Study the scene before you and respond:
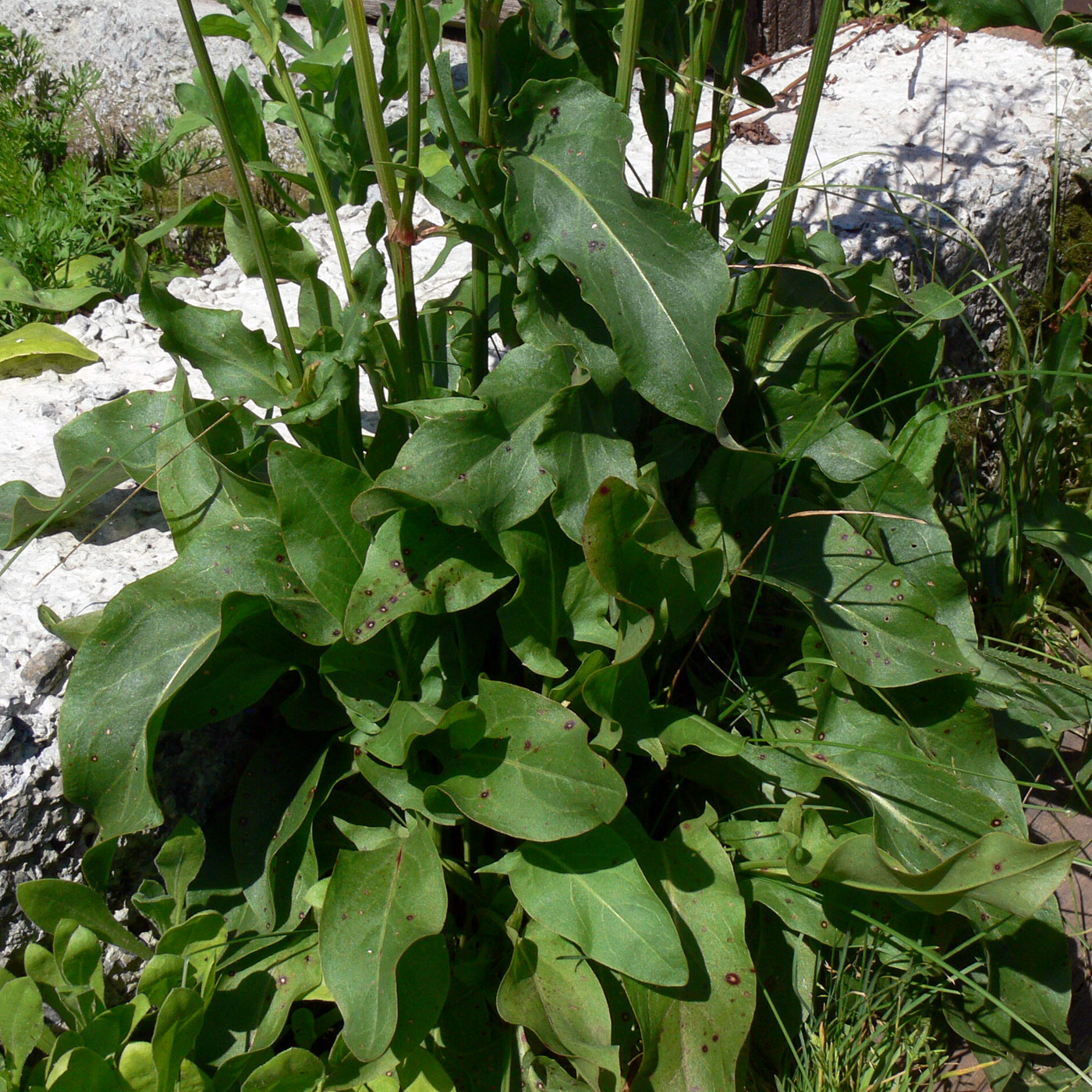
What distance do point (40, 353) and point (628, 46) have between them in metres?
1.34

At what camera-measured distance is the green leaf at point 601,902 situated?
121cm

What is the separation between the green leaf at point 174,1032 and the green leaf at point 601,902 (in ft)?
1.33

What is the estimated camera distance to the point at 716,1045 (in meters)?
1.28

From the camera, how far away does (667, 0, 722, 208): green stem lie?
1393 millimetres

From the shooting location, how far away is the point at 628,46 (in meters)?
1.27

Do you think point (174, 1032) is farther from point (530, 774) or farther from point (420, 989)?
point (530, 774)

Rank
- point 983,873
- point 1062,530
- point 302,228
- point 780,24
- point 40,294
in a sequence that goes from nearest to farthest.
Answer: point 983,873 < point 1062,530 < point 40,294 < point 302,228 < point 780,24

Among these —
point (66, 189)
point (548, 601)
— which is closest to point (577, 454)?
point (548, 601)

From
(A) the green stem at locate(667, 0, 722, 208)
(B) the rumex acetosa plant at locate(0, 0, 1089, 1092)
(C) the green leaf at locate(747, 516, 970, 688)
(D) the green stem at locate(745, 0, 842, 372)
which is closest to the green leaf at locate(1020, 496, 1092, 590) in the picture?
(B) the rumex acetosa plant at locate(0, 0, 1089, 1092)

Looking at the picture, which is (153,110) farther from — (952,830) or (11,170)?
(952,830)

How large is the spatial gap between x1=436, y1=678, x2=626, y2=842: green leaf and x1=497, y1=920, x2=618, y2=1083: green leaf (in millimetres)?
203

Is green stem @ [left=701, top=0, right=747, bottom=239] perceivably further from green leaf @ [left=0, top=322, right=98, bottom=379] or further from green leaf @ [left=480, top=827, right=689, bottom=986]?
green leaf @ [left=0, top=322, right=98, bottom=379]

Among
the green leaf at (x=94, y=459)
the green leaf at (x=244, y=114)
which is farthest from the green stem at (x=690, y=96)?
the green leaf at (x=94, y=459)

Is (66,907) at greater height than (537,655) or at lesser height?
lesser
